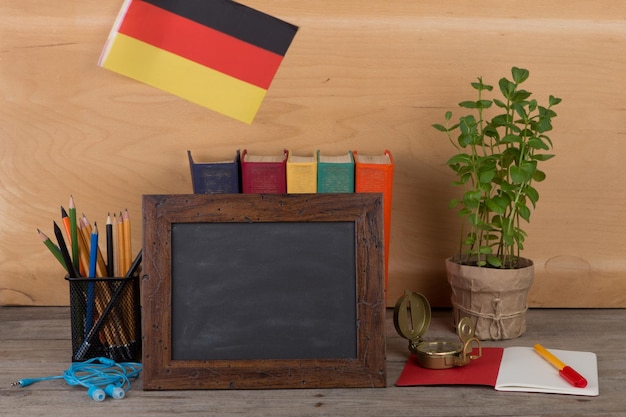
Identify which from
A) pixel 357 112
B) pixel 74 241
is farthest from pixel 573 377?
pixel 74 241

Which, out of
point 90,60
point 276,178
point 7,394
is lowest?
point 7,394

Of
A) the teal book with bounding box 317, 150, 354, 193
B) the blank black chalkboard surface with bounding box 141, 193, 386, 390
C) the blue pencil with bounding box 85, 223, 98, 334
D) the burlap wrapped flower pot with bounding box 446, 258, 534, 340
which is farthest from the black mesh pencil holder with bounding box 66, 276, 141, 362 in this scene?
the burlap wrapped flower pot with bounding box 446, 258, 534, 340

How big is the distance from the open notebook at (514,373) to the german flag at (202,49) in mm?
525

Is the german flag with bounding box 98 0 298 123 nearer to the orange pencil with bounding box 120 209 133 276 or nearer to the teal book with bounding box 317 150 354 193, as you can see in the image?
the teal book with bounding box 317 150 354 193

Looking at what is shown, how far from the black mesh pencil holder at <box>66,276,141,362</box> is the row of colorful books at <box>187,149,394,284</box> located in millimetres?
217

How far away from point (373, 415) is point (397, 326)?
0.21m

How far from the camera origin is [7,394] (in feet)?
3.02

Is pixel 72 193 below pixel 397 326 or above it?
above

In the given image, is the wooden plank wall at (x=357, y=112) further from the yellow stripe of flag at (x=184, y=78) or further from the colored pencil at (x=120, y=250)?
the colored pencil at (x=120, y=250)

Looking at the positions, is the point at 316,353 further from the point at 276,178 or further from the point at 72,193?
the point at 72,193

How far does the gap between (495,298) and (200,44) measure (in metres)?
0.61

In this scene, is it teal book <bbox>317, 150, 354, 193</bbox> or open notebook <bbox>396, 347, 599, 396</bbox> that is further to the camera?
teal book <bbox>317, 150, 354, 193</bbox>

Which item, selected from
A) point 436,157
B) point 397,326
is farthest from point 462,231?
point 397,326

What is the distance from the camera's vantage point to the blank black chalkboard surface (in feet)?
3.05
